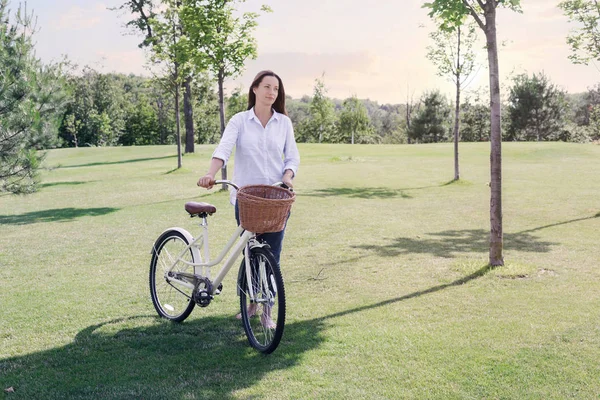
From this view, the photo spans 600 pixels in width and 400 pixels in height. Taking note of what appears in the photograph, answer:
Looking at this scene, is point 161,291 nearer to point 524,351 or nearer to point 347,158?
point 524,351

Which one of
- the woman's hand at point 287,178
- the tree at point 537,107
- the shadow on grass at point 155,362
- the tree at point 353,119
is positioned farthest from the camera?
the tree at point 353,119

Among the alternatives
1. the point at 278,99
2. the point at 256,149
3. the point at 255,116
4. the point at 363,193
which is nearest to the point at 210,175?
the point at 256,149

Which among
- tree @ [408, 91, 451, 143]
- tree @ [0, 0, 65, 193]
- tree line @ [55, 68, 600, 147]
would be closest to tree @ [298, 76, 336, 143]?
tree line @ [55, 68, 600, 147]

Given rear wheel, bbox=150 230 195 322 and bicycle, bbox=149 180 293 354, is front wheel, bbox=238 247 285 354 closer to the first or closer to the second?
bicycle, bbox=149 180 293 354

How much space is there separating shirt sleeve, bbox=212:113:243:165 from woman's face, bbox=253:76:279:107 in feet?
0.85

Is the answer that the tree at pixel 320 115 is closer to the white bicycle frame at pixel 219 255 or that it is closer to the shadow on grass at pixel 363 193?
the shadow on grass at pixel 363 193

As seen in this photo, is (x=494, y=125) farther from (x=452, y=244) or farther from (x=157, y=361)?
(x=157, y=361)

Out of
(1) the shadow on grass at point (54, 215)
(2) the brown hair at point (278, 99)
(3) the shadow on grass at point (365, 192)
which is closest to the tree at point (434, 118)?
(3) the shadow on grass at point (365, 192)

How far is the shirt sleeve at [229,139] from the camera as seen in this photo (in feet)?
16.4

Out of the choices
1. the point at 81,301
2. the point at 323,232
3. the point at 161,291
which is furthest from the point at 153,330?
the point at 323,232

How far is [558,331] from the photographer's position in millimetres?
5352

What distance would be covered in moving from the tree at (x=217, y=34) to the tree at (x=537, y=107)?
50708mm

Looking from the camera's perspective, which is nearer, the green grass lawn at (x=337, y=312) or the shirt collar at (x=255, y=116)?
the green grass lawn at (x=337, y=312)

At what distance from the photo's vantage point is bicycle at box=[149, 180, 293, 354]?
4.72 metres
